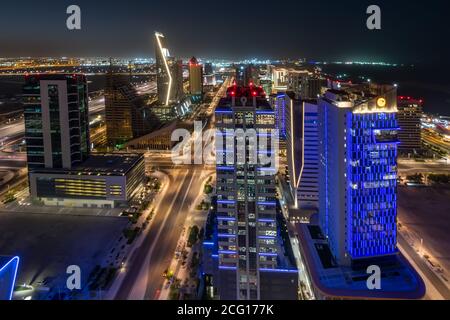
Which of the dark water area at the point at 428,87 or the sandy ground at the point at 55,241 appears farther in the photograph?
the dark water area at the point at 428,87

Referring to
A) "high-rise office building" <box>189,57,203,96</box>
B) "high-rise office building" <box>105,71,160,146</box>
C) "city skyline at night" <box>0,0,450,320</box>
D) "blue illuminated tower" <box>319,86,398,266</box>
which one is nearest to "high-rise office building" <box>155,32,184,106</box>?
"high-rise office building" <box>189,57,203,96</box>

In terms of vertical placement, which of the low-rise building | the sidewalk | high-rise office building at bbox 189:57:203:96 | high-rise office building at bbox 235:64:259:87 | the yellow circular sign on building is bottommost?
the sidewalk

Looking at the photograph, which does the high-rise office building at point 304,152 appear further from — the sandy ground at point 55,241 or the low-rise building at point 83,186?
the low-rise building at point 83,186

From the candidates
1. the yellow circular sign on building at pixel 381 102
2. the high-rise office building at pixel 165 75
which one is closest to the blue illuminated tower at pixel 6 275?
the yellow circular sign on building at pixel 381 102

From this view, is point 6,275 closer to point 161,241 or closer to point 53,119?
point 161,241

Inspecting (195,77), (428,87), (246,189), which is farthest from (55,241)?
(428,87)

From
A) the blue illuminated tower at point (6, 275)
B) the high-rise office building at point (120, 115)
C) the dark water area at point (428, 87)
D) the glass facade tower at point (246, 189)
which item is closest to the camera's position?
the blue illuminated tower at point (6, 275)

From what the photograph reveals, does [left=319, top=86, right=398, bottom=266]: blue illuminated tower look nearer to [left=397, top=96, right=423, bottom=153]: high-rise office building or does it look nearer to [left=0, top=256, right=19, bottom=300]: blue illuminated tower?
[left=0, top=256, right=19, bottom=300]: blue illuminated tower
